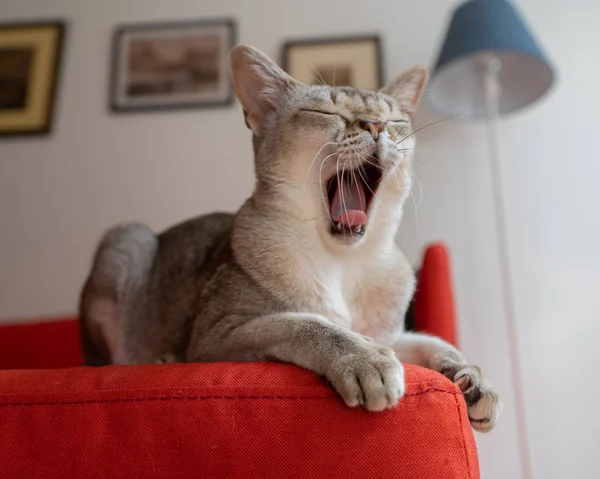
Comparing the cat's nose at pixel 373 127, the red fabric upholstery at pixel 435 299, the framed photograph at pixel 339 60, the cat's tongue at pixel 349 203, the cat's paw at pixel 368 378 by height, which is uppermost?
the framed photograph at pixel 339 60

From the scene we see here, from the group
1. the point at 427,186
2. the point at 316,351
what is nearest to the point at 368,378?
the point at 316,351

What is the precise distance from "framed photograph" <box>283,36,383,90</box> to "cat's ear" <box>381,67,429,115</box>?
104 centimetres

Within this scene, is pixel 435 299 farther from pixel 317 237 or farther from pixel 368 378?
pixel 368 378

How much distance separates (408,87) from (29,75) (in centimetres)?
200

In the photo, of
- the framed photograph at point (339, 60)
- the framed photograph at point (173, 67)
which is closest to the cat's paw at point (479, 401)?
the framed photograph at point (339, 60)

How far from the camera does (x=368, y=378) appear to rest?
70 cm

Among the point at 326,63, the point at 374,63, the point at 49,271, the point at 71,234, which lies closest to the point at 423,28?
the point at 374,63

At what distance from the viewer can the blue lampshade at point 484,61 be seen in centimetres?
179

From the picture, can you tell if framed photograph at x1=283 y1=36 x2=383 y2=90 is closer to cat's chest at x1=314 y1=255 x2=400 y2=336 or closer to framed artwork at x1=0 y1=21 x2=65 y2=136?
framed artwork at x1=0 y1=21 x2=65 y2=136

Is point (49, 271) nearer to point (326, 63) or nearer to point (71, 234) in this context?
point (71, 234)

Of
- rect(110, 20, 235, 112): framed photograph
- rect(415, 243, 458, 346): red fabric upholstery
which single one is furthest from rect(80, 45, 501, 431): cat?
rect(110, 20, 235, 112): framed photograph

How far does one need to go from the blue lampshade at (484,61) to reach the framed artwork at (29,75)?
176 centimetres

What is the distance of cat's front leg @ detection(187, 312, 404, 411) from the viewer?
0.69 meters

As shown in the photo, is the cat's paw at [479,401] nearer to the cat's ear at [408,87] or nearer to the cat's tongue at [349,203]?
the cat's tongue at [349,203]
